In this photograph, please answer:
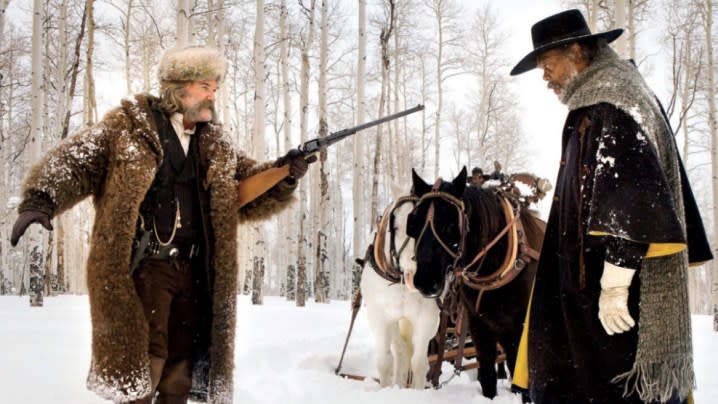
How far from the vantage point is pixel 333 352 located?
239 inches

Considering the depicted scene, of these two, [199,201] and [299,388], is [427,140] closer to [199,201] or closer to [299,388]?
[299,388]

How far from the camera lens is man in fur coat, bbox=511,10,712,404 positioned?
1.74 m

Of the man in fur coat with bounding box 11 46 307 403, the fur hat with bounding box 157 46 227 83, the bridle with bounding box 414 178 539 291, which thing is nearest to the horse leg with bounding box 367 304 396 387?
the bridle with bounding box 414 178 539 291

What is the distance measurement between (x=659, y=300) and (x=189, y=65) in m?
2.14

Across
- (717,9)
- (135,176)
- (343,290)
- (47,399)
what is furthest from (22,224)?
(343,290)

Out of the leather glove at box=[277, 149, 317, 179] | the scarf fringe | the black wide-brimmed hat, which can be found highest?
the black wide-brimmed hat

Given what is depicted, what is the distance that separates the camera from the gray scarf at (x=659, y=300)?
1.74m

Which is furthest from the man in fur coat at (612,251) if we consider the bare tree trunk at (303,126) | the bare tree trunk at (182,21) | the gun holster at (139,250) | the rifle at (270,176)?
the bare tree trunk at (303,126)

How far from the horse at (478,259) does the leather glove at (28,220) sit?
7.45 ft

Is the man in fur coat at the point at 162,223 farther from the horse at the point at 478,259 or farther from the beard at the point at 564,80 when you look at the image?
the horse at the point at 478,259

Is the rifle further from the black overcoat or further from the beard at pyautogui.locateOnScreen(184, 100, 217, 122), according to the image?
the black overcoat

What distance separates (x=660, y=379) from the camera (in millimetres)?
1728

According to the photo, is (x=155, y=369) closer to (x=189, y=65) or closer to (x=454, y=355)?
(x=189, y=65)

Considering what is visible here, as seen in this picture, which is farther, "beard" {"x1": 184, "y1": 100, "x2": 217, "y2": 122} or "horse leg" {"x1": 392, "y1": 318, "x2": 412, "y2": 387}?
"horse leg" {"x1": 392, "y1": 318, "x2": 412, "y2": 387}
